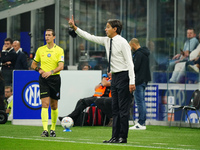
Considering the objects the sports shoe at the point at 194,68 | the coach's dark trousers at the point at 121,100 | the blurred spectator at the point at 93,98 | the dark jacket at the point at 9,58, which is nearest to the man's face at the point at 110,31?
the coach's dark trousers at the point at 121,100

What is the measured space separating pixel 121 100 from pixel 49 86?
2.30 m

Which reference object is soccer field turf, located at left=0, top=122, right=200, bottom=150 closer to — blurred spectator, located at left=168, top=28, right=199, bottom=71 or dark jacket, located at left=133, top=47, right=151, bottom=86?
dark jacket, located at left=133, top=47, right=151, bottom=86

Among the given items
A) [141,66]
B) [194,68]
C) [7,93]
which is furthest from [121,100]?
[7,93]

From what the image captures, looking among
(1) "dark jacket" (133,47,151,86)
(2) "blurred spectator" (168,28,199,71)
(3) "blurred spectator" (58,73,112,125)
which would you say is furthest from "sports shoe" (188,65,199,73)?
(3) "blurred spectator" (58,73,112,125)

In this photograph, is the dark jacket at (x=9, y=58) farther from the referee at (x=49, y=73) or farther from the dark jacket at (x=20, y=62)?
the referee at (x=49, y=73)

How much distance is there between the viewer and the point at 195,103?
14586 millimetres

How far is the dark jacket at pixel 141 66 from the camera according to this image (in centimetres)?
1385

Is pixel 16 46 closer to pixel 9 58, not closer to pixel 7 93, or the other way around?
pixel 9 58

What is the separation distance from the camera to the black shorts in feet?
36.1

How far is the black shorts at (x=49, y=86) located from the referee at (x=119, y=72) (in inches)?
Result: 80.9

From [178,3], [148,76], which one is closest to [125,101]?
[148,76]

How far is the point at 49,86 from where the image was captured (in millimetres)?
11078

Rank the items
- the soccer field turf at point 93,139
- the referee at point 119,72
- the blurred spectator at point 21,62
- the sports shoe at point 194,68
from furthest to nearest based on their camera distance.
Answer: the blurred spectator at point 21,62, the sports shoe at point 194,68, the referee at point 119,72, the soccer field turf at point 93,139

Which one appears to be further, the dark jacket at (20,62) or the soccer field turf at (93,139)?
the dark jacket at (20,62)
